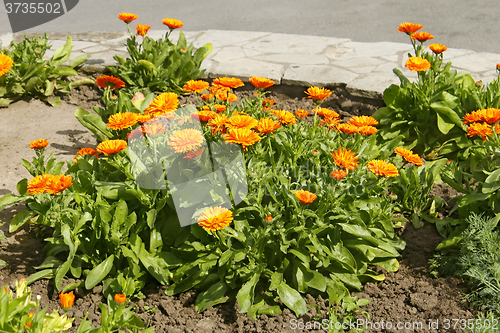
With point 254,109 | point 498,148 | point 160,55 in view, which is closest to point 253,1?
point 160,55

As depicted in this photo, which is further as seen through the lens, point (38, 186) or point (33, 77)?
point (33, 77)

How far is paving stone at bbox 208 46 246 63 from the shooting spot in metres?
5.45

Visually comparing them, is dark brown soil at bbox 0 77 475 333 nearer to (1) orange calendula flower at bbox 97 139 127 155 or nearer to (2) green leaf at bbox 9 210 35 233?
(2) green leaf at bbox 9 210 35 233

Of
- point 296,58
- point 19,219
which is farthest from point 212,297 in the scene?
point 296,58

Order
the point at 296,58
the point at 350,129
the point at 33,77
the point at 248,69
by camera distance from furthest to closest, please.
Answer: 1. the point at 296,58
2. the point at 248,69
3. the point at 33,77
4. the point at 350,129

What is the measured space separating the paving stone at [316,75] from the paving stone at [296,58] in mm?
242

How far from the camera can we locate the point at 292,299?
7.95ft
